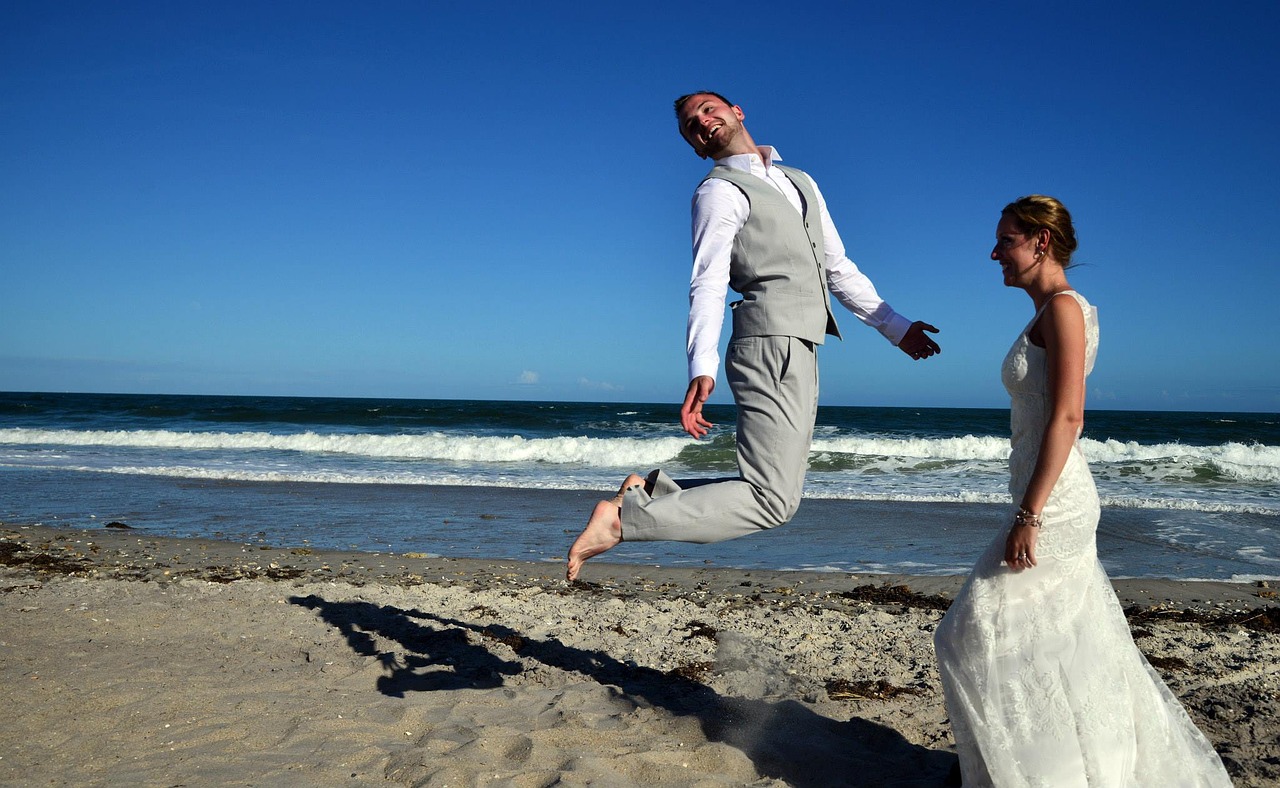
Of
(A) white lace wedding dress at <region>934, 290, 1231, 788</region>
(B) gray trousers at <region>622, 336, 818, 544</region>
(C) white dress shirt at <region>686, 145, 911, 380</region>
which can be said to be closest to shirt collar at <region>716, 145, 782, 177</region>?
(C) white dress shirt at <region>686, 145, 911, 380</region>

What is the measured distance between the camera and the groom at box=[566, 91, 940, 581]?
270cm

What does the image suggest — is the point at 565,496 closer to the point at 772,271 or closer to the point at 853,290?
the point at 853,290

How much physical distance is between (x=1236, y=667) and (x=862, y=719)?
6.57 feet

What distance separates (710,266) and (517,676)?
86.5 inches

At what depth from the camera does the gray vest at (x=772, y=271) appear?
2781mm

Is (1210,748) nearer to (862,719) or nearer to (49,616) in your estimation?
(862,719)

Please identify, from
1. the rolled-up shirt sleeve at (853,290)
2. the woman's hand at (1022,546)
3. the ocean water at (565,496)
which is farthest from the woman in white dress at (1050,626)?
the ocean water at (565,496)

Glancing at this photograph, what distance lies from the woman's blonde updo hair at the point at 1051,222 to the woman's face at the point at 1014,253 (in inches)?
0.9

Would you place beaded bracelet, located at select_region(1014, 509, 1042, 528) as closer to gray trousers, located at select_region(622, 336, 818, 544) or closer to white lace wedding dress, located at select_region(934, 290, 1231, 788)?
white lace wedding dress, located at select_region(934, 290, 1231, 788)

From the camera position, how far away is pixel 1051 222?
2.48 metres

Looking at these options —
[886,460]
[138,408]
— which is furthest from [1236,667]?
[138,408]

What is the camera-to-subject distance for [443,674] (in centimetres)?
404

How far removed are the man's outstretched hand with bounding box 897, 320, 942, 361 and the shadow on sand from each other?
4.56 feet

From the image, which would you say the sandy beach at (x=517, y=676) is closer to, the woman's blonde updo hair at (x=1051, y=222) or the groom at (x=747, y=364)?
the groom at (x=747, y=364)
